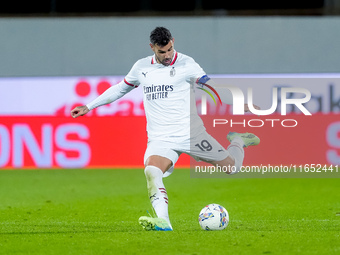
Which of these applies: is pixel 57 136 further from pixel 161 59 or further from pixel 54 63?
pixel 161 59

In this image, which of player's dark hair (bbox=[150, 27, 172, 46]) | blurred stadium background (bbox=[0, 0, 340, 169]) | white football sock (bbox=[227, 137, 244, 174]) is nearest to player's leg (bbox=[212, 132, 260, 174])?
white football sock (bbox=[227, 137, 244, 174])

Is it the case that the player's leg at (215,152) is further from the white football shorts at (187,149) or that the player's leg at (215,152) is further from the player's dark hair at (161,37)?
the player's dark hair at (161,37)

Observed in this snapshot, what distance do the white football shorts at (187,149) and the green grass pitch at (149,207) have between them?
2.31 ft

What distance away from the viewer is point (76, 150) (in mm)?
15203

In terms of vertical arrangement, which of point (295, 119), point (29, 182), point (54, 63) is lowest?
point (29, 182)

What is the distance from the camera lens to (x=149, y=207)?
398 inches

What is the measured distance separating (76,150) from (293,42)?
5.07 meters

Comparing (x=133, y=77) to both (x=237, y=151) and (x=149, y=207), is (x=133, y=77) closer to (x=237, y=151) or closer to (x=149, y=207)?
(x=237, y=151)

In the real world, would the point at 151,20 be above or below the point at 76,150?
above

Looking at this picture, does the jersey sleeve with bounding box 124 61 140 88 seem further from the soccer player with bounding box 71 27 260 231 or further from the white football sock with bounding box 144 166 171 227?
the white football sock with bounding box 144 166 171 227

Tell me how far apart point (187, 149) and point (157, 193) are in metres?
0.63

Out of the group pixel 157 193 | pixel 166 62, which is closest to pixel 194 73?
pixel 166 62

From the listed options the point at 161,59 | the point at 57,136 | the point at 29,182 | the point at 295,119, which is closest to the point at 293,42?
the point at 295,119

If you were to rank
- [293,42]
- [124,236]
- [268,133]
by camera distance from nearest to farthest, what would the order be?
[124,236] → [268,133] → [293,42]
